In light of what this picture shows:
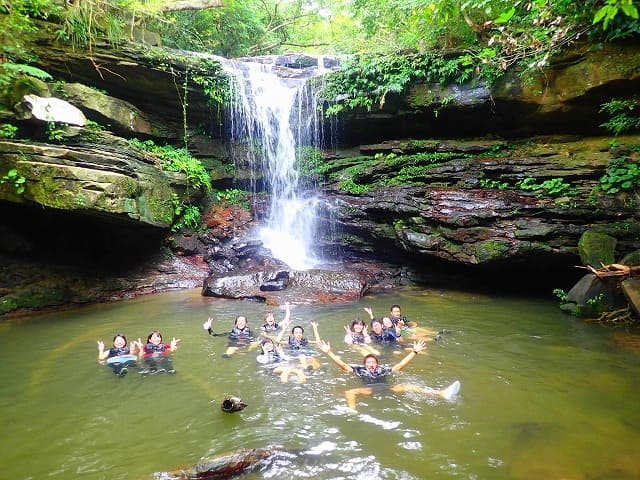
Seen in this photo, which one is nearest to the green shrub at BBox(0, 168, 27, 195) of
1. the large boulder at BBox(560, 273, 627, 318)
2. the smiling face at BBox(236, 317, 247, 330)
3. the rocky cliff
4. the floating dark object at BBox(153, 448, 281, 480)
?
the rocky cliff

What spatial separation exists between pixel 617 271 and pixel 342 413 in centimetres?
619

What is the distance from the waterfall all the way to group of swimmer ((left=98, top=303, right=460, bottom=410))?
653cm

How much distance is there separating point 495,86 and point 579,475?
1019cm

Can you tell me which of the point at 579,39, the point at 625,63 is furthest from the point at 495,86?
the point at 625,63

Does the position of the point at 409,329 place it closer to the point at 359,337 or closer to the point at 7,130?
the point at 359,337

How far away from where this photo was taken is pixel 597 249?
7.86 m

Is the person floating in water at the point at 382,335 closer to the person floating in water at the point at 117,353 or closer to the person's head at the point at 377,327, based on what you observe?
the person's head at the point at 377,327

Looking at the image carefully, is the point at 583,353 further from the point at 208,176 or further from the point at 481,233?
the point at 208,176

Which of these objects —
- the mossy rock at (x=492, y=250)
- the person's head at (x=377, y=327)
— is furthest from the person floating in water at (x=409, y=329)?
the mossy rock at (x=492, y=250)

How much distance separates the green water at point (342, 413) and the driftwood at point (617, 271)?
39.9 inches

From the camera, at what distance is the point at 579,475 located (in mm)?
3031

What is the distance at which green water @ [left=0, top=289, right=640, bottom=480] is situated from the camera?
10.7 ft

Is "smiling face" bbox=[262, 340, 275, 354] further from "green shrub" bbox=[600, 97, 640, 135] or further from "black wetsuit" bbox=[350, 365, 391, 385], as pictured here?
"green shrub" bbox=[600, 97, 640, 135]

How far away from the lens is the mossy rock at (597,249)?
7734 mm
